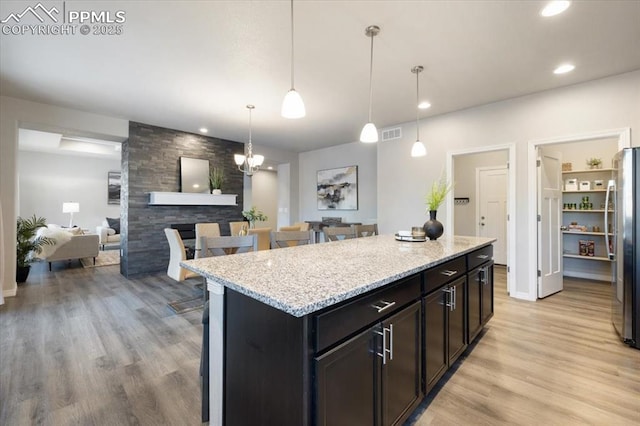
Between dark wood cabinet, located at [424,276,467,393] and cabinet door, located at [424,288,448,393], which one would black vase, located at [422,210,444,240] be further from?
cabinet door, located at [424,288,448,393]

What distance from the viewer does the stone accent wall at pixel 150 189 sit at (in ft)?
16.3

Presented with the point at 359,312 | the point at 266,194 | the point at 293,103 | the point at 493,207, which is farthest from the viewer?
the point at 266,194

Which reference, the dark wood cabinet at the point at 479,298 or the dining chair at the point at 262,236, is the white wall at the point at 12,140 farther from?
the dark wood cabinet at the point at 479,298

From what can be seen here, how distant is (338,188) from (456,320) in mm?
4932

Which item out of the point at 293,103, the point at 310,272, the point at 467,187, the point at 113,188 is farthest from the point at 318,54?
the point at 113,188

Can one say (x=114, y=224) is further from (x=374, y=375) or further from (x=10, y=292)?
(x=374, y=375)

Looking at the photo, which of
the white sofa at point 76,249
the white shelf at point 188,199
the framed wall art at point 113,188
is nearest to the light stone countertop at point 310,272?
the white shelf at point 188,199

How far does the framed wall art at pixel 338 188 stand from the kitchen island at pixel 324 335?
15.4 ft

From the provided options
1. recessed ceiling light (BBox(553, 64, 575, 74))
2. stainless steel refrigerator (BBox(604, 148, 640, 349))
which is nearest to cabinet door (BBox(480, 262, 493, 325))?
stainless steel refrigerator (BBox(604, 148, 640, 349))

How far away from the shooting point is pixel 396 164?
5086mm

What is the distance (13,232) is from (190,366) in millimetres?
3933

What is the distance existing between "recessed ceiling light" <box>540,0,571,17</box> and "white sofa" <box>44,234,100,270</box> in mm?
7724

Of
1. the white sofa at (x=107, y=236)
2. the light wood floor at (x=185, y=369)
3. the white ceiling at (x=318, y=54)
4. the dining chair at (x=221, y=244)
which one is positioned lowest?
the light wood floor at (x=185, y=369)

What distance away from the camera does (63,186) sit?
848 cm
